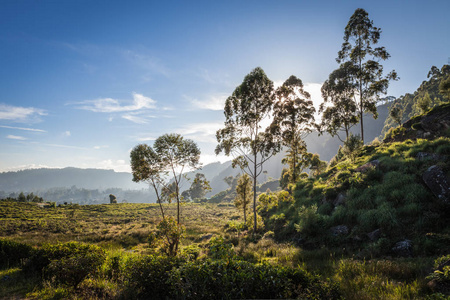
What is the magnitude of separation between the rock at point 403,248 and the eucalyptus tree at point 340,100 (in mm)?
19379

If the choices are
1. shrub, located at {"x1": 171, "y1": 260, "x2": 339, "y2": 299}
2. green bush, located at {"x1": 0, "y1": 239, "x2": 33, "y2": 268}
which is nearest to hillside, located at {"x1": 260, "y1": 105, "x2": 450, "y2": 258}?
shrub, located at {"x1": 171, "y1": 260, "x2": 339, "y2": 299}

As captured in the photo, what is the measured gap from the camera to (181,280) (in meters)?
4.66

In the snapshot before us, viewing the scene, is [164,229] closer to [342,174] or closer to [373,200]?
[373,200]

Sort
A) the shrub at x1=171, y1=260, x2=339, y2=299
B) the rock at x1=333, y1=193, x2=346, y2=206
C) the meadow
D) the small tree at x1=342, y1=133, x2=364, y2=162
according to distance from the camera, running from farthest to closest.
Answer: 1. the small tree at x1=342, y1=133, x2=364, y2=162
2. the rock at x1=333, y1=193, x2=346, y2=206
3. the meadow
4. the shrub at x1=171, y1=260, x2=339, y2=299

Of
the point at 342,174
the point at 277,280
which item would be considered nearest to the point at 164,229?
the point at 277,280

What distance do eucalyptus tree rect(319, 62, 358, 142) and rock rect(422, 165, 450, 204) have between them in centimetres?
1611

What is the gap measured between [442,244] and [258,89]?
43.4 feet

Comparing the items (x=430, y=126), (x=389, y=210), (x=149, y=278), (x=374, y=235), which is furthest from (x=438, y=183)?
(x=430, y=126)

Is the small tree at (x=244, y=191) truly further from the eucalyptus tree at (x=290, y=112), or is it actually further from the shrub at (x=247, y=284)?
the shrub at (x=247, y=284)

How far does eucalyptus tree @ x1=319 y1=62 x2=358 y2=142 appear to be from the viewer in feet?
83.7

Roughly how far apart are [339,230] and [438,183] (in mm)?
5040

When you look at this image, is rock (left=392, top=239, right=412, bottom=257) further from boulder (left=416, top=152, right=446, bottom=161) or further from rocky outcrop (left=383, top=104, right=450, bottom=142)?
rocky outcrop (left=383, top=104, right=450, bottom=142)

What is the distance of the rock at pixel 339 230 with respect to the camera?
32.8ft

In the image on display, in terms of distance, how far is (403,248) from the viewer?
7.18m
